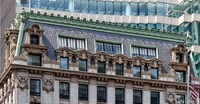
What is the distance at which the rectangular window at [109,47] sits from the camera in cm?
11400

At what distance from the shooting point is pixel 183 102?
11519cm

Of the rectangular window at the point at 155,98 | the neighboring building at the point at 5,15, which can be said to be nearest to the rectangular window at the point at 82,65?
the rectangular window at the point at 155,98

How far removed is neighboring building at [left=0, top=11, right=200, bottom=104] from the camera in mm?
109000

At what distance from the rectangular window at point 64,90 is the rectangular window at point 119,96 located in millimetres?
5790

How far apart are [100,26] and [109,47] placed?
2811mm

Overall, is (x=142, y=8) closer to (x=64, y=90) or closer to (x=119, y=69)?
(x=119, y=69)

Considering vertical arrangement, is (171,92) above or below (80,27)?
below

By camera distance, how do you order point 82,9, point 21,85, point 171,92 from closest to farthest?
point 21,85 < point 171,92 < point 82,9

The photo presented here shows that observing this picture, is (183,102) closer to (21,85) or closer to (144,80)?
(144,80)

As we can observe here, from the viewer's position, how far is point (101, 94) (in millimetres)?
111812

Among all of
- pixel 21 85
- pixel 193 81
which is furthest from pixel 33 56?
pixel 193 81

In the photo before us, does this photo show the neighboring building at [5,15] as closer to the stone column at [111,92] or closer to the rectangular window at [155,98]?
the stone column at [111,92]

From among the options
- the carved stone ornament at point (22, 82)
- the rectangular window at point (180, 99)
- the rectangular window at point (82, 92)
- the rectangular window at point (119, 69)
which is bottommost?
the rectangular window at point (180, 99)

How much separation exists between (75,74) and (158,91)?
10.2m
